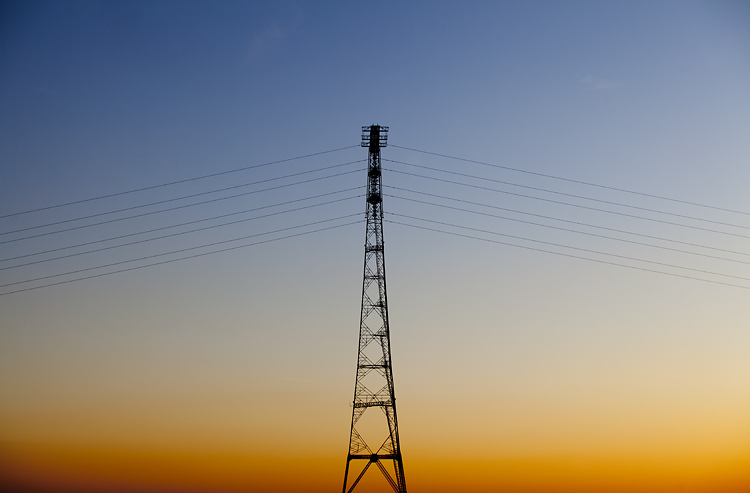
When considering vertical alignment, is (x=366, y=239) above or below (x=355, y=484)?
above

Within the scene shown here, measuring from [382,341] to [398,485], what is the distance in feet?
44.1

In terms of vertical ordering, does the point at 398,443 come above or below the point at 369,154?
below

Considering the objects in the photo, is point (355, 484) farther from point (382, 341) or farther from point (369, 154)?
point (369, 154)

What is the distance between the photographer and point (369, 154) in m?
64.2

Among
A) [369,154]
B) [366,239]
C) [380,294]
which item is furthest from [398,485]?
[369,154]

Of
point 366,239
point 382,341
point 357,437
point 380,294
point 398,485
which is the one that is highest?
point 366,239

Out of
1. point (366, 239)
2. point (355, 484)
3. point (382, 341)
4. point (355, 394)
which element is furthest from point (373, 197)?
point (355, 484)

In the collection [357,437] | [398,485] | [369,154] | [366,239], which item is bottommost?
[398,485]

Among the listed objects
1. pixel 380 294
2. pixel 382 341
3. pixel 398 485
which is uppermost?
pixel 380 294

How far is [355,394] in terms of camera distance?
61781 millimetres

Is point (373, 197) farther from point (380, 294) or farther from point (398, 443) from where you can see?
point (398, 443)

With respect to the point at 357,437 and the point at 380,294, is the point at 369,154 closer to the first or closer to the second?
the point at 380,294

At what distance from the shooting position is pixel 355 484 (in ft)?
201

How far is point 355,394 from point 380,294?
9835mm
